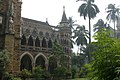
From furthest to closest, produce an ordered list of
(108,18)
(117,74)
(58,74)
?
(108,18) → (58,74) → (117,74)

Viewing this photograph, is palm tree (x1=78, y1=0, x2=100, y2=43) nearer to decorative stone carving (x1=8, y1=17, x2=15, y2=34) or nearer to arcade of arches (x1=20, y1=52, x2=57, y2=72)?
arcade of arches (x1=20, y1=52, x2=57, y2=72)

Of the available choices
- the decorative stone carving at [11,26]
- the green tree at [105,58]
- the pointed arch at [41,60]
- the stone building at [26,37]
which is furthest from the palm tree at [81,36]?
the green tree at [105,58]

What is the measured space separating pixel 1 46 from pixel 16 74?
3.87m

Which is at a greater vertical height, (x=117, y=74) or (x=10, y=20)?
(x=10, y=20)

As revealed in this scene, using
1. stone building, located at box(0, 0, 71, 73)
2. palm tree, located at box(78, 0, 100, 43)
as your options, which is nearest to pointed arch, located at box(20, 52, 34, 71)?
stone building, located at box(0, 0, 71, 73)

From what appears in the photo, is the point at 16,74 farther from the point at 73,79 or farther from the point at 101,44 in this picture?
the point at 101,44

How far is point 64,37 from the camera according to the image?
171ft

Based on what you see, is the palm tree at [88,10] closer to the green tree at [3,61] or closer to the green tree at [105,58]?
the green tree at [3,61]

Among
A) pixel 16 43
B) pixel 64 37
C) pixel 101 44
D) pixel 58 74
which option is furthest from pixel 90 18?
pixel 101 44

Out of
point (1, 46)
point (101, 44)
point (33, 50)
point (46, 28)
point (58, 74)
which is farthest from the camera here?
point (46, 28)

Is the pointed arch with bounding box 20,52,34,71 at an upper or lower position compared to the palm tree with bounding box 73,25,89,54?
lower

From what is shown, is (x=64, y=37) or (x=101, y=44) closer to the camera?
(x=101, y=44)

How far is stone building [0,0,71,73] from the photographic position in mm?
27594

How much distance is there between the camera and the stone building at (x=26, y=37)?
90.5 feet
